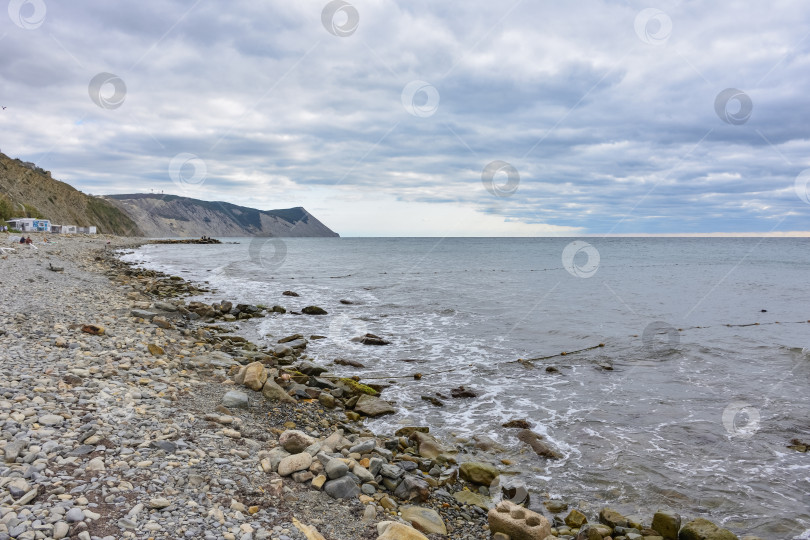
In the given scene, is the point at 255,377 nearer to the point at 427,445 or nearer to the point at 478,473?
the point at 427,445

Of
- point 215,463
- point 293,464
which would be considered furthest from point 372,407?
point 215,463

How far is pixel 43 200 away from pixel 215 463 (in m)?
131

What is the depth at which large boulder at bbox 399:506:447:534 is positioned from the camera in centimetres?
584

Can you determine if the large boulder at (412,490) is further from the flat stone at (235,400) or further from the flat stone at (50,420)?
the flat stone at (50,420)

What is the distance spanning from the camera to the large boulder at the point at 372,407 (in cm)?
1052

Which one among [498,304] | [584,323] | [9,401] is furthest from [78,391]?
[498,304]

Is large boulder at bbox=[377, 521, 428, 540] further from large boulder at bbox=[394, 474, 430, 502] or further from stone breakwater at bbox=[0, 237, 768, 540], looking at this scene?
large boulder at bbox=[394, 474, 430, 502]

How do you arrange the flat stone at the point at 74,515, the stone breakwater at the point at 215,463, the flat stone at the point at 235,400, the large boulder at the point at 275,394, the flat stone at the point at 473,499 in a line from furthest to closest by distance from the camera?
the large boulder at the point at 275,394 < the flat stone at the point at 235,400 < the flat stone at the point at 473,499 < the stone breakwater at the point at 215,463 < the flat stone at the point at 74,515

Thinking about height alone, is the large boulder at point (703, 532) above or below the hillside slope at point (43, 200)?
below

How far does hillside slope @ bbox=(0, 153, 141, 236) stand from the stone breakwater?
92.9m

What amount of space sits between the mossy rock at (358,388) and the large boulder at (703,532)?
7.34 metres

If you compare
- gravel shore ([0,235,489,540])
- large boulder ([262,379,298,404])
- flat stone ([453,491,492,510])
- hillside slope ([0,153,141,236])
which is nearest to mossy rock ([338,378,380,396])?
gravel shore ([0,235,489,540])

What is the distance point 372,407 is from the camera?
10727 millimetres

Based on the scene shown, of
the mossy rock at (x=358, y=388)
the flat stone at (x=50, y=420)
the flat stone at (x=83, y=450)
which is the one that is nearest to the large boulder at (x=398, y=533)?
the flat stone at (x=83, y=450)
